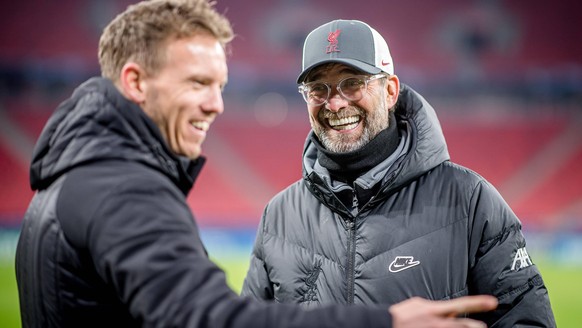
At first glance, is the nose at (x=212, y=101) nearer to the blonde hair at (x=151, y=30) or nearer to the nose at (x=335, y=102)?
the blonde hair at (x=151, y=30)

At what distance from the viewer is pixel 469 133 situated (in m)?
19.2

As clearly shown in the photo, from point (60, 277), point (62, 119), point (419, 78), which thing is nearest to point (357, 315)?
point (60, 277)

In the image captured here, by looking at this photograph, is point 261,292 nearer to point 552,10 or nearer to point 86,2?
point 86,2

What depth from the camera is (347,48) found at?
2.62 meters

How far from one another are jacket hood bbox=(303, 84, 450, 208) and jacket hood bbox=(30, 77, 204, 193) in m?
0.99

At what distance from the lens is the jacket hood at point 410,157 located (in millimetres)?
2506

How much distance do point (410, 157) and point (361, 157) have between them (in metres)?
0.19

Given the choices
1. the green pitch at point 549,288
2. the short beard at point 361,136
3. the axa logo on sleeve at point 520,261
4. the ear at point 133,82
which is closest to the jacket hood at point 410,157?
the short beard at point 361,136

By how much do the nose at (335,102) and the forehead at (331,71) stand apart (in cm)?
7

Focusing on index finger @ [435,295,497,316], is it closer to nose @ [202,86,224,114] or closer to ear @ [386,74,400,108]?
nose @ [202,86,224,114]

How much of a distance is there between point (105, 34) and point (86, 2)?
17739 millimetres

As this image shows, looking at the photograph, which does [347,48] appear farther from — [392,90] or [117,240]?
[117,240]

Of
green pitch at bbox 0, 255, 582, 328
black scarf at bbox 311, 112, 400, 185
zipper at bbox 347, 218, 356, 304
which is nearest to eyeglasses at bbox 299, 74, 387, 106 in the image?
black scarf at bbox 311, 112, 400, 185

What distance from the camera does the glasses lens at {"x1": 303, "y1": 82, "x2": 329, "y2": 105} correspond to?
105 inches
